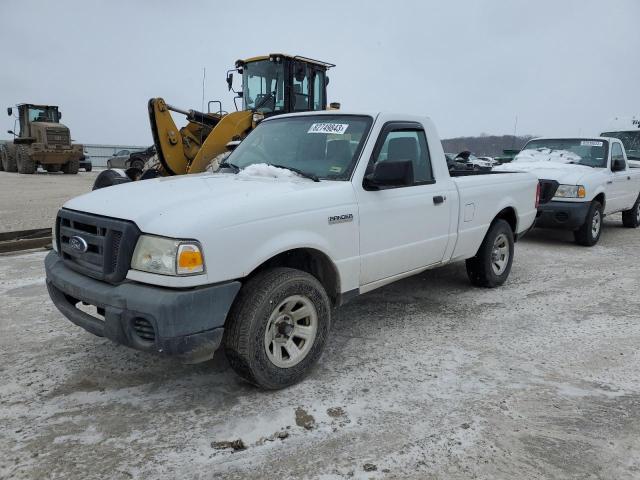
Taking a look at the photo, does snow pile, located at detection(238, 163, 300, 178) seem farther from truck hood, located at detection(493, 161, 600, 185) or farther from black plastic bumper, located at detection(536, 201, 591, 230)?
black plastic bumper, located at detection(536, 201, 591, 230)

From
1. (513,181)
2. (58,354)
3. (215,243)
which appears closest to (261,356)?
(215,243)

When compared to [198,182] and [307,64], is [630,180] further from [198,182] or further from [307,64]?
[198,182]

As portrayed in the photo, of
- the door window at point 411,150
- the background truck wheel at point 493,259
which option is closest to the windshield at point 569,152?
the background truck wheel at point 493,259

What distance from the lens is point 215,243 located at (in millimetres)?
2734

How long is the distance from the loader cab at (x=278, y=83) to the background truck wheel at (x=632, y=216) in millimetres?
7217

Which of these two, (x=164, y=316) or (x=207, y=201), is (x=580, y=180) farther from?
(x=164, y=316)

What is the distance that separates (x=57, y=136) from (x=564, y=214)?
2289cm

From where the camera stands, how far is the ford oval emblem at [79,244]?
9.97ft

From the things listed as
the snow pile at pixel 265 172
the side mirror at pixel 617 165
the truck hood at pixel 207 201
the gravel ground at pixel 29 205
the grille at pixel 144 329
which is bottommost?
the gravel ground at pixel 29 205

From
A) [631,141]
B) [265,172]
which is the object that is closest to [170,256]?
[265,172]

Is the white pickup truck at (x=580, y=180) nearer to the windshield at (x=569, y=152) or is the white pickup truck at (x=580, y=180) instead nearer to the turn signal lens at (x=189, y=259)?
the windshield at (x=569, y=152)

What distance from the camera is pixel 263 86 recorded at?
1123 centimetres

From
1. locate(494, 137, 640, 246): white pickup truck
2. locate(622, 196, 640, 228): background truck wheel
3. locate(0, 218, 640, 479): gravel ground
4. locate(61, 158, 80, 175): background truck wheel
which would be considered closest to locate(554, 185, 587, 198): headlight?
locate(494, 137, 640, 246): white pickup truck

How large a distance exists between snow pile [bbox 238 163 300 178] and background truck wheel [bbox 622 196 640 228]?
9309mm
